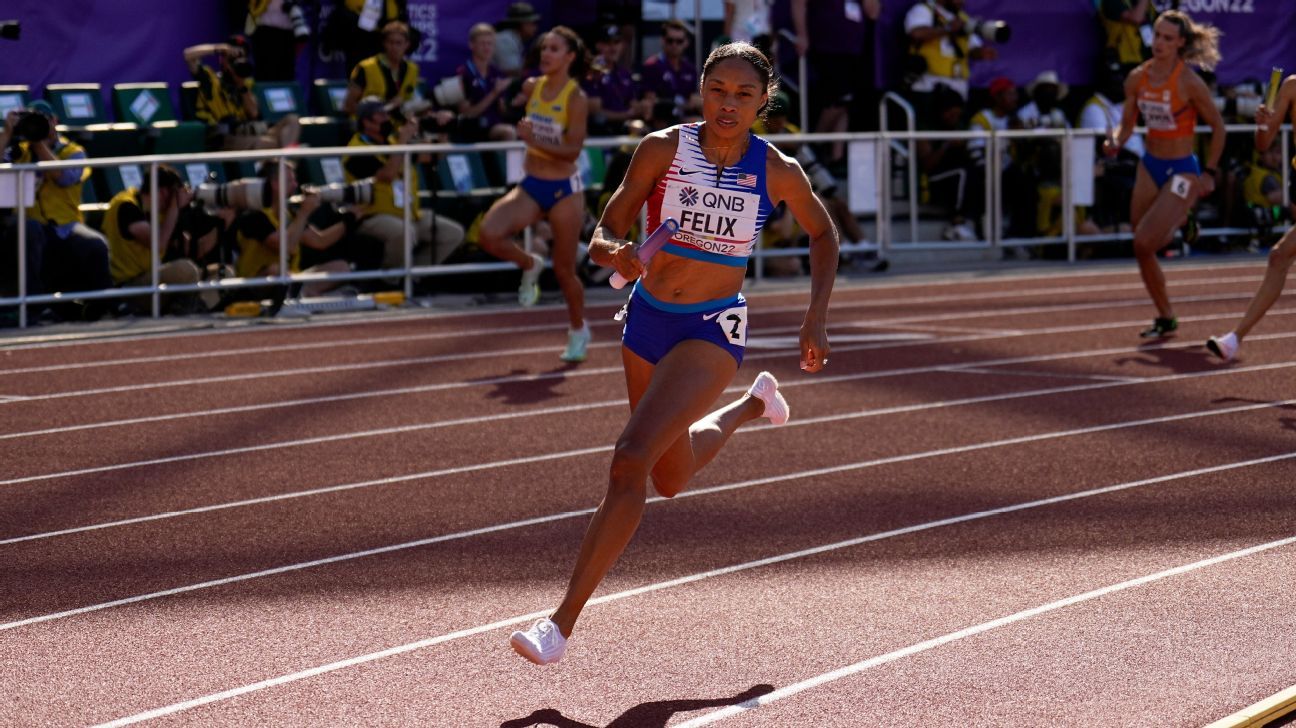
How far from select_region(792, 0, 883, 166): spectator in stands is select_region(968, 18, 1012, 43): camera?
1.20 m

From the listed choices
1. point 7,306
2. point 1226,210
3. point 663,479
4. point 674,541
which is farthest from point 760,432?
point 1226,210

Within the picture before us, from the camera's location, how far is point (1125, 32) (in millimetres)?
A: 19625

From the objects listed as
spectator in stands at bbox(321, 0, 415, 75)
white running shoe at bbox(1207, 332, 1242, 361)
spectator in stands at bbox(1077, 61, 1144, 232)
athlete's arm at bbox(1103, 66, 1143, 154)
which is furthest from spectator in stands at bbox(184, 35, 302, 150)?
spectator in stands at bbox(1077, 61, 1144, 232)

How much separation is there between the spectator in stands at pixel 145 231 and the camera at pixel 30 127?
2.46 feet

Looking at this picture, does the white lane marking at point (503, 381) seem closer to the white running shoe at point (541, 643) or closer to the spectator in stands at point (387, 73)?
the white running shoe at point (541, 643)

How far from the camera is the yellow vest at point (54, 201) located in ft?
42.0

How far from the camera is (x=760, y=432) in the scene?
30.7 feet

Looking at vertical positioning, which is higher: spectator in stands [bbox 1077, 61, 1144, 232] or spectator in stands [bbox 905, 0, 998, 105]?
spectator in stands [bbox 905, 0, 998, 105]

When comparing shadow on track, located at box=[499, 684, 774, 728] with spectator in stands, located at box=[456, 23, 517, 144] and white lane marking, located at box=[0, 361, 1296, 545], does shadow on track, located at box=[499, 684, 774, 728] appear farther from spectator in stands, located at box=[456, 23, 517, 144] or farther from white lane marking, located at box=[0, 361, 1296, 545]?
spectator in stands, located at box=[456, 23, 517, 144]

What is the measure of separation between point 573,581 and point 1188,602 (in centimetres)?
206

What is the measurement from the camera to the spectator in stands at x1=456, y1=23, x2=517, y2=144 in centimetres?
1573

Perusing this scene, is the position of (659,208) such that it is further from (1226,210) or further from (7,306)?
(1226,210)

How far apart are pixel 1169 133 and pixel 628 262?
26.9 feet

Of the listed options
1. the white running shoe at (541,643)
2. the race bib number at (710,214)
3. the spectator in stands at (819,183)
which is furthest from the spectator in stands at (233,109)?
the white running shoe at (541,643)
